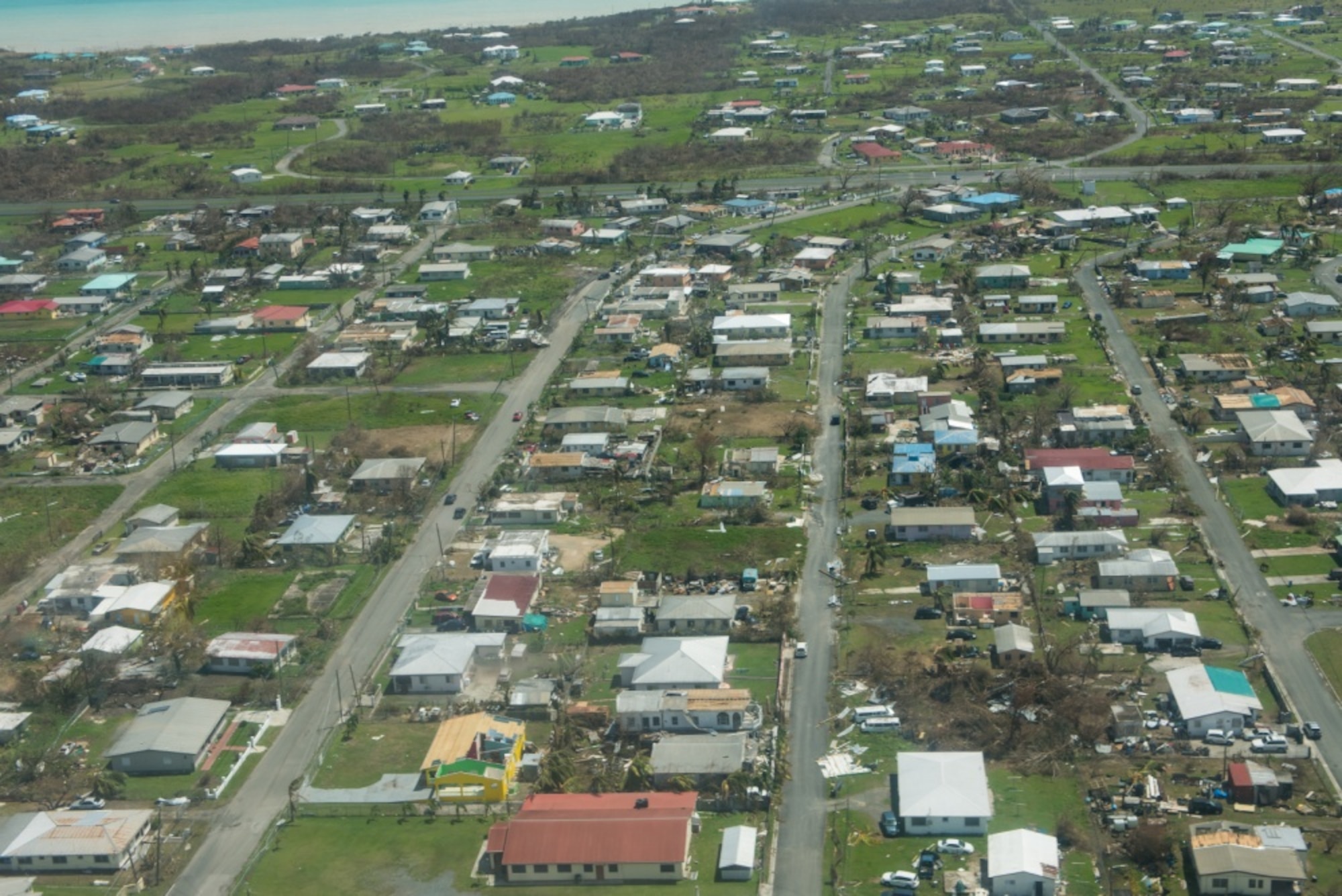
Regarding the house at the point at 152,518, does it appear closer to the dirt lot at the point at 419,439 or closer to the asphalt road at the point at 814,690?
the dirt lot at the point at 419,439

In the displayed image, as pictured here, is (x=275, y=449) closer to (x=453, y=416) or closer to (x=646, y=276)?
(x=453, y=416)

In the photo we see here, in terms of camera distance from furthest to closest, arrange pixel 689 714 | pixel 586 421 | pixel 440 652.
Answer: pixel 586 421 < pixel 440 652 < pixel 689 714

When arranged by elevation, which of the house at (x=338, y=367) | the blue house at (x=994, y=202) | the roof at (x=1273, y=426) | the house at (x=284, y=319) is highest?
the blue house at (x=994, y=202)

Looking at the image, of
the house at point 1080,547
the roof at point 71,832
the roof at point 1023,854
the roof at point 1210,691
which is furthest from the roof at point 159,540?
the roof at point 1210,691

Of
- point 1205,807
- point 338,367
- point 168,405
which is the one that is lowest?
point 1205,807

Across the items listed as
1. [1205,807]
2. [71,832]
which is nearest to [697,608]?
[1205,807]

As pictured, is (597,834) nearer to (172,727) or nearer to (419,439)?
(172,727)

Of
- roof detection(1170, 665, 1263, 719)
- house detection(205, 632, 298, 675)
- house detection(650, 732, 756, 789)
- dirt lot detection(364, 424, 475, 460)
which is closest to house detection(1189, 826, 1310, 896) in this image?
roof detection(1170, 665, 1263, 719)
